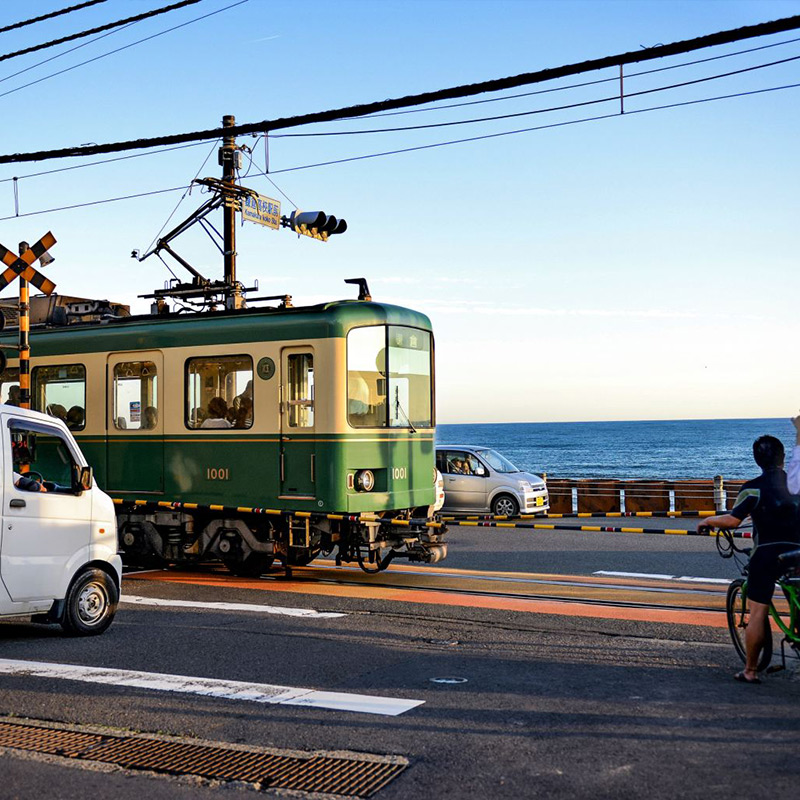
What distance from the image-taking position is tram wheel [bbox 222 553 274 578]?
45.4 feet

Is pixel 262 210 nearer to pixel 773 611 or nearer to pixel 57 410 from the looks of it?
pixel 57 410

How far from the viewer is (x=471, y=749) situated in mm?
5836

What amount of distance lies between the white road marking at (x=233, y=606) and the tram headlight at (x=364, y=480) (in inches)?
83.8

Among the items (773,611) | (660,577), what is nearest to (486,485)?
(660,577)

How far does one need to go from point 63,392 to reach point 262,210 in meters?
6.84

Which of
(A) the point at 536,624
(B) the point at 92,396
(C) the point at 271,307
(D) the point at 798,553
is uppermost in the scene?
(C) the point at 271,307

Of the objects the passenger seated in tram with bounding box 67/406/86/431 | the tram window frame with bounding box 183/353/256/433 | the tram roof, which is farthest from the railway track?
the tram roof

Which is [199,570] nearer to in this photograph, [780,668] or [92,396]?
[92,396]

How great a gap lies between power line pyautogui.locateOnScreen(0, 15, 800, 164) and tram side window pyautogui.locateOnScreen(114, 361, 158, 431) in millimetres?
2957

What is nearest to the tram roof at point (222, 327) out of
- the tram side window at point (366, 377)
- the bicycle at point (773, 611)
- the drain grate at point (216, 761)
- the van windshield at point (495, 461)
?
the tram side window at point (366, 377)

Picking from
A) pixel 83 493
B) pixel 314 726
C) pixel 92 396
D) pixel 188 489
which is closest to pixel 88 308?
pixel 92 396

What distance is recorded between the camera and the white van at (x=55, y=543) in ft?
29.2

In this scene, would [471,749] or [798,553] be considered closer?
[471,749]

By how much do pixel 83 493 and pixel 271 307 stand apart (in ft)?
13.9
